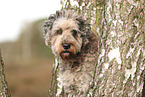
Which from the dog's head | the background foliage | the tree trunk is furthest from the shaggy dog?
the background foliage

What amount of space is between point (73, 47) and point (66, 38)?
0.19m

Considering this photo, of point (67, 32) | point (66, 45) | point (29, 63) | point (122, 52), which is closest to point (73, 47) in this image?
point (66, 45)

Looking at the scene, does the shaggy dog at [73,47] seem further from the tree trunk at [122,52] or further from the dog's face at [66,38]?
the tree trunk at [122,52]

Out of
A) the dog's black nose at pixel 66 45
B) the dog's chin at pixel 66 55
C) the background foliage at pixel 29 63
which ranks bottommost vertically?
the background foliage at pixel 29 63

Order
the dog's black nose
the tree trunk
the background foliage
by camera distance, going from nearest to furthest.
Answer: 1. the tree trunk
2. the dog's black nose
3. the background foliage

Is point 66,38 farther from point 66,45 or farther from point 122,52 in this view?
point 122,52

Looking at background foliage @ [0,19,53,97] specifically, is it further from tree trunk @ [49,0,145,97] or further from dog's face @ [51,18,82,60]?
tree trunk @ [49,0,145,97]

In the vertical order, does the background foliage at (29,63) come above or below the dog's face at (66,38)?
below

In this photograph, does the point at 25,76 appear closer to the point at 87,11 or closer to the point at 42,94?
the point at 42,94

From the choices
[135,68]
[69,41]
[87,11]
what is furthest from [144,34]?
[87,11]

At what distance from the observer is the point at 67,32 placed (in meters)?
4.20

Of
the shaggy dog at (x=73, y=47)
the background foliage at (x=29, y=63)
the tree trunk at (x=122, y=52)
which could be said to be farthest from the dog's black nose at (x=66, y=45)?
the background foliage at (x=29, y=63)

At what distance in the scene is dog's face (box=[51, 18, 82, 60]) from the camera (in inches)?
161

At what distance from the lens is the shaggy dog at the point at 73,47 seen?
4.14 meters
